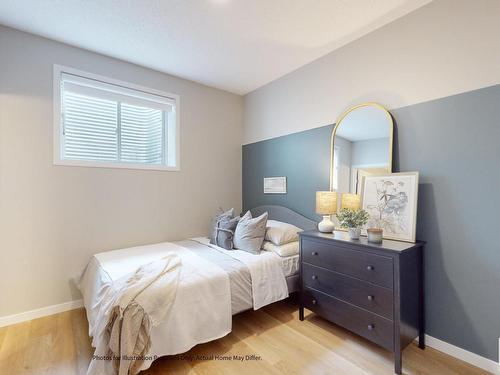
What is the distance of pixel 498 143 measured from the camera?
1616 mm

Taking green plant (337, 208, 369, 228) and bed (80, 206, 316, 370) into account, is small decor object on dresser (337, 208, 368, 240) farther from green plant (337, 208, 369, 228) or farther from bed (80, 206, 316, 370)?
bed (80, 206, 316, 370)

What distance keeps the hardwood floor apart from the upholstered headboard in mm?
966

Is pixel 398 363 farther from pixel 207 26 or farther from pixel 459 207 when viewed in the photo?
pixel 207 26

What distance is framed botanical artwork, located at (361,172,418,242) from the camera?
1913mm

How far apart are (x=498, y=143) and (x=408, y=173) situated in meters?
0.54

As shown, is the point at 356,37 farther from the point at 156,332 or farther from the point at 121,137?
the point at 156,332

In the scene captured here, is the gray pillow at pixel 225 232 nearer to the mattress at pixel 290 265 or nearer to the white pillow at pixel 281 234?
the white pillow at pixel 281 234

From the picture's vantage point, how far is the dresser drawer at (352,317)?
66.7 inches

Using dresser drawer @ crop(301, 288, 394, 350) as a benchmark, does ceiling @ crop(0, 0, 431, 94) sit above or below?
above

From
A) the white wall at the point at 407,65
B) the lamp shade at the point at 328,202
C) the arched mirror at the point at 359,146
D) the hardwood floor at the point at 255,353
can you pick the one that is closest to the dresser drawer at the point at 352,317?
the hardwood floor at the point at 255,353

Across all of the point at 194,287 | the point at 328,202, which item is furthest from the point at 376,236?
the point at 194,287

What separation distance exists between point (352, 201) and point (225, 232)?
1322 millimetres

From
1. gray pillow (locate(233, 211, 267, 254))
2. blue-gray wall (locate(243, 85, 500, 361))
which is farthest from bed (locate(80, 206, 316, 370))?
blue-gray wall (locate(243, 85, 500, 361))

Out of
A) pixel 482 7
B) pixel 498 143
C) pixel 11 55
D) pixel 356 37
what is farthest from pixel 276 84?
pixel 11 55
